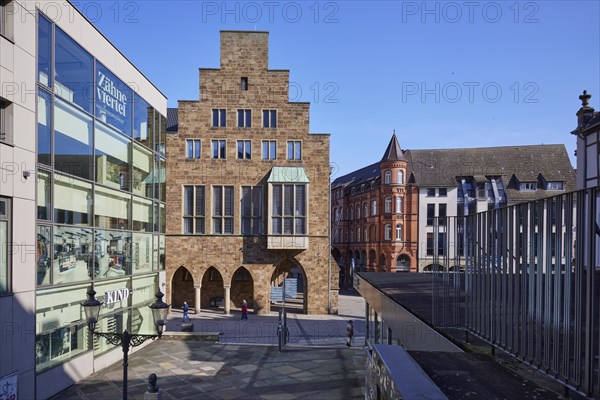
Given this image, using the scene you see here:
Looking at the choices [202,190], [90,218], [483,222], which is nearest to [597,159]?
[483,222]

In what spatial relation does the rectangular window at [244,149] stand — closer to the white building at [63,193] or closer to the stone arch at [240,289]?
the stone arch at [240,289]

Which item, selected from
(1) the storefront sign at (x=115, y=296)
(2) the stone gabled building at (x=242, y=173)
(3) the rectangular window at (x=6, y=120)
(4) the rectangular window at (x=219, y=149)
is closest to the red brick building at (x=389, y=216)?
(2) the stone gabled building at (x=242, y=173)

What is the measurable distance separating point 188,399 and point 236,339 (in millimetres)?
9461

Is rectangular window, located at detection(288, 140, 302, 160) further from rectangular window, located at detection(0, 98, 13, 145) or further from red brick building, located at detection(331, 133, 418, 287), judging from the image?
rectangular window, located at detection(0, 98, 13, 145)

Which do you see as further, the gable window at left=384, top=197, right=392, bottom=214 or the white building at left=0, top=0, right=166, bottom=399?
the gable window at left=384, top=197, right=392, bottom=214

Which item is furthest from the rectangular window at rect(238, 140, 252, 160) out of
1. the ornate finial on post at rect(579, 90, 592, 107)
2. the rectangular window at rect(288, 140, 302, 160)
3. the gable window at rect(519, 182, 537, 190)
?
the gable window at rect(519, 182, 537, 190)

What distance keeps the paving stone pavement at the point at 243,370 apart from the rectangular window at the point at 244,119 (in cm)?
1430

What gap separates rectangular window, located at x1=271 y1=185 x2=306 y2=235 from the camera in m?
29.3

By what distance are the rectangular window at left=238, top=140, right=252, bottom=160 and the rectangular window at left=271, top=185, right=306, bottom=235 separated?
122 inches

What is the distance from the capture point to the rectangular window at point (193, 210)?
29.9 m

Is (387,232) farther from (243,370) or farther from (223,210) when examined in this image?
(243,370)

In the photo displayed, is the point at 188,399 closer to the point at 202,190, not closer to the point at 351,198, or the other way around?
the point at 202,190

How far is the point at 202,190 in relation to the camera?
30.1 metres

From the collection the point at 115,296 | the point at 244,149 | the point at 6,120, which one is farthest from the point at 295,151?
the point at 6,120
